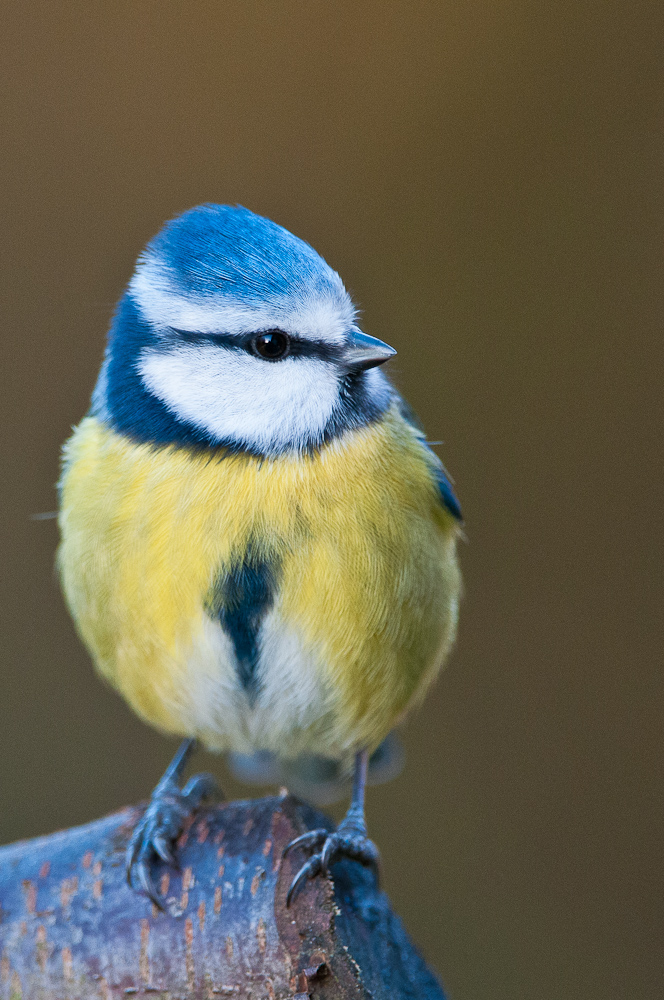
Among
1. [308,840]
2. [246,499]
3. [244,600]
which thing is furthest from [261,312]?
[308,840]

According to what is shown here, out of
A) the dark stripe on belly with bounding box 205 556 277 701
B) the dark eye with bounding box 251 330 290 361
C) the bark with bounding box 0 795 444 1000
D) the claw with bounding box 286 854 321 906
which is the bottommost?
the bark with bounding box 0 795 444 1000

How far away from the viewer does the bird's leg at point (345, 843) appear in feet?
3.67

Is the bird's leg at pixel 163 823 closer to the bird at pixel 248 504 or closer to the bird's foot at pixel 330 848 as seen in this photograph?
the bird at pixel 248 504

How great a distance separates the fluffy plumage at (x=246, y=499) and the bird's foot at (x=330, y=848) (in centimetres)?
15

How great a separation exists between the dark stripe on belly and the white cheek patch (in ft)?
0.45

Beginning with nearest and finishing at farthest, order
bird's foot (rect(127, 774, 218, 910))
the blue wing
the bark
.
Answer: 1. the bark
2. bird's foot (rect(127, 774, 218, 910))
3. the blue wing

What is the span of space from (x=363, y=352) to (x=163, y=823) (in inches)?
24.6

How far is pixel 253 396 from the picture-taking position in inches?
45.0

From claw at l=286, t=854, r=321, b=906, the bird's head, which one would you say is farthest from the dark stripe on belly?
claw at l=286, t=854, r=321, b=906

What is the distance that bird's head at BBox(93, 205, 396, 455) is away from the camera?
3.70 ft

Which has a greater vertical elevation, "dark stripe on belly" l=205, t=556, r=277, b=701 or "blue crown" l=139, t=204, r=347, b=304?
"blue crown" l=139, t=204, r=347, b=304

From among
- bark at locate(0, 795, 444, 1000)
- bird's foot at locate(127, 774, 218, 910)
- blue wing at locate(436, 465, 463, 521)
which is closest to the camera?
bark at locate(0, 795, 444, 1000)

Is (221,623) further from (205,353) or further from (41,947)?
(41,947)

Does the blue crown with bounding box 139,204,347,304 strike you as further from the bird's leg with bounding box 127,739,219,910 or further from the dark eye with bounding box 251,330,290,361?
the bird's leg with bounding box 127,739,219,910
